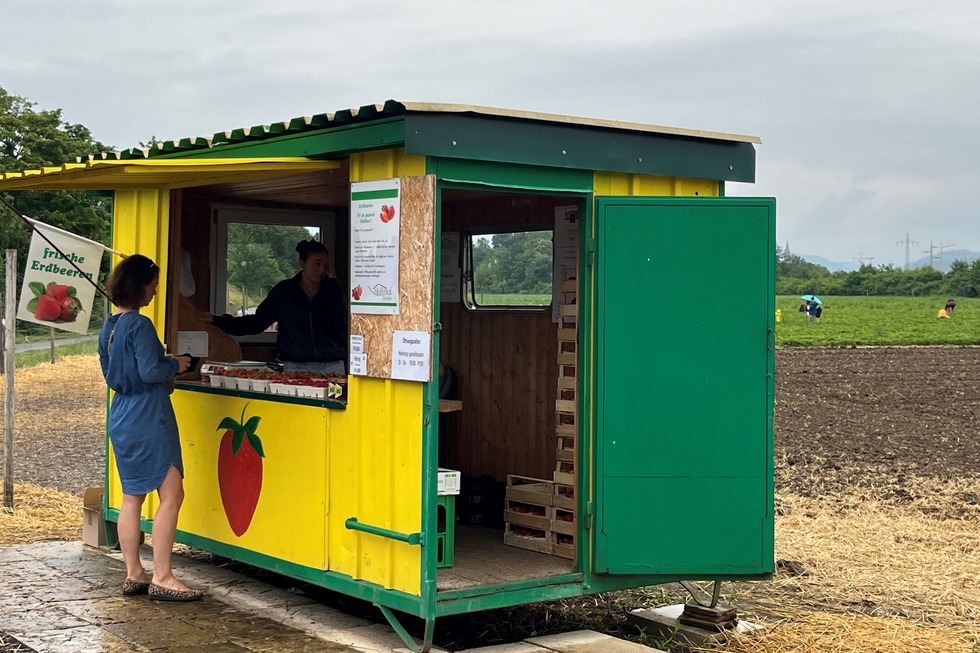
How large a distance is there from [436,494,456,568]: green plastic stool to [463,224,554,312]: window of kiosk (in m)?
2.42

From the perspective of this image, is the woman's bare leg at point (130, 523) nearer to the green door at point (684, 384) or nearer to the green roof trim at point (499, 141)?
the green roof trim at point (499, 141)

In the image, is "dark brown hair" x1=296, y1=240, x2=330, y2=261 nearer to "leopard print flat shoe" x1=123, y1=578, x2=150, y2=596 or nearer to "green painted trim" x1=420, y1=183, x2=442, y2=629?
"leopard print flat shoe" x1=123, y1=578, x2=150, y2=596

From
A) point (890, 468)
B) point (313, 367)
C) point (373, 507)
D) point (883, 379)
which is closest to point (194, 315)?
point (313, 367)

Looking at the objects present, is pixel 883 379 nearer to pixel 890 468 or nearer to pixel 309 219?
pixel 890 468

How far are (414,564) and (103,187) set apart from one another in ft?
12.0

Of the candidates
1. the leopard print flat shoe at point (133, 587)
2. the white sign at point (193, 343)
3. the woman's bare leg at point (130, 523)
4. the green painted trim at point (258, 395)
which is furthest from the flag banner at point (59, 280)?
the leopard print flat shoe at point (133, 587)

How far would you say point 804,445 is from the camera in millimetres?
14852

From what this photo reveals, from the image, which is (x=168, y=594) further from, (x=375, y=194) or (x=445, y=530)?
(x=375, y=194)

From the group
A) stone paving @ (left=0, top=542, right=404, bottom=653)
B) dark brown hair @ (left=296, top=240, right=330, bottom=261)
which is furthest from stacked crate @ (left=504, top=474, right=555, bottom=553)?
dark brown hair @ (left=296, top=240, right=330, bottom=261)

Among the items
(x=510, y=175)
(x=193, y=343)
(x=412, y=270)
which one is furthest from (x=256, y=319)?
(x=510, y=175)

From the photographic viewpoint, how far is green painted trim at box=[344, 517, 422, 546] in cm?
620

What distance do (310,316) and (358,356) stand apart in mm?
2211

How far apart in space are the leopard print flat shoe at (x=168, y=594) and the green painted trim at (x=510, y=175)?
117 inches

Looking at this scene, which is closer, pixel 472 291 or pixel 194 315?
pixel 194 315
